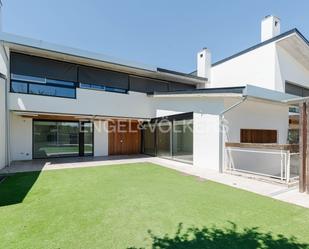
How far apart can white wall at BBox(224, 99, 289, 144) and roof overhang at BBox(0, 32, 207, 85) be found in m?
6.56

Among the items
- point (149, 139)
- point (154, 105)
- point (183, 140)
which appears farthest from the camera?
point (149, 139)

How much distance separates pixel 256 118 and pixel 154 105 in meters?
6.80

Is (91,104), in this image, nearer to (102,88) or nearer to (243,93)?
(102,88)

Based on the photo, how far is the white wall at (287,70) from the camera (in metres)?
13.1

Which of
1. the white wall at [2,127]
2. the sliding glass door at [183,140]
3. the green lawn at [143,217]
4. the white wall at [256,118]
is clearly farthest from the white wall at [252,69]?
the white wall at [2,127]

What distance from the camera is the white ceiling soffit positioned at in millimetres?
12961

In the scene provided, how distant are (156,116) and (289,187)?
9.18 m

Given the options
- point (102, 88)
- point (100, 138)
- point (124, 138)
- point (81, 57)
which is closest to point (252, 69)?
point (102, 88)

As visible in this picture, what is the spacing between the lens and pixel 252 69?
14.0m

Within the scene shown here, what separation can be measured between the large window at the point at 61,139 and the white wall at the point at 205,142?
7940mm

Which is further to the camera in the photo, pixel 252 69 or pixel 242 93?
pixel 252 69

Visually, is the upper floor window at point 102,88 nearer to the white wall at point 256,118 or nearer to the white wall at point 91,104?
the white wall at point 91,104

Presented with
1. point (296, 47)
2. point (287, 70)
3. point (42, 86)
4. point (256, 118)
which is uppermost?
point (296, 47)

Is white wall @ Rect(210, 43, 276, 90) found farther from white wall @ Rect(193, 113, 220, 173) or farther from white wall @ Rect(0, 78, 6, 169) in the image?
white wall @ Rect(0, 78, 6, 169)
